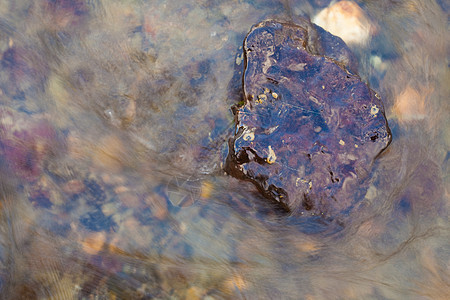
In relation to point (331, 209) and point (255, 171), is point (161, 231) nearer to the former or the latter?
point (255, 171)

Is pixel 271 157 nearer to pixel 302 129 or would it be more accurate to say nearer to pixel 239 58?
pixel 302 129

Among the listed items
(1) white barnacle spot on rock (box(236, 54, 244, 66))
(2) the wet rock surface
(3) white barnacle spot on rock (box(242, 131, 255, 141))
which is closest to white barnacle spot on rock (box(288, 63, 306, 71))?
(2) the wet rock surface

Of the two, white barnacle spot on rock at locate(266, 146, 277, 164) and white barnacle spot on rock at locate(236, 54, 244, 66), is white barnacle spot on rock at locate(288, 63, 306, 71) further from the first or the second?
white barnacle spot on rock at locate(266, 146, 277, 164)

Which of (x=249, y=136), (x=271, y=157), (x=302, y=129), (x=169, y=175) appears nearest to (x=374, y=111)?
(x=302, y=129)

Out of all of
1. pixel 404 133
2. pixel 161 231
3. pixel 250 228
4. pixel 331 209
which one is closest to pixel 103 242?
pixel 161 231

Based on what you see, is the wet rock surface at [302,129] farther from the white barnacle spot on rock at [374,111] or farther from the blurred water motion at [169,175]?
the blurred water motion at [169,175]

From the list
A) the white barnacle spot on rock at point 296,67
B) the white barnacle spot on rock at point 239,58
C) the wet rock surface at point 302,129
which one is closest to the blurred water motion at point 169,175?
the white barnacle spot on rock at point 239,58
